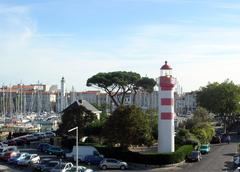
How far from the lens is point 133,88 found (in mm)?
98875

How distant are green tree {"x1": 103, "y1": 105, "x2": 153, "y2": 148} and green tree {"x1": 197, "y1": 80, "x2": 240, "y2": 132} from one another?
44441 millimetres

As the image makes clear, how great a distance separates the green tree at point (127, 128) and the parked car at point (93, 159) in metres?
3.42

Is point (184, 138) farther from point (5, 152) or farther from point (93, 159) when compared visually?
point (5, 152)

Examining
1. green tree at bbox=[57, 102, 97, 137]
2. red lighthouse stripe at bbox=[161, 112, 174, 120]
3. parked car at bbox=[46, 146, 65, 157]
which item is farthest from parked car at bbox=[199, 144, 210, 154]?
parked car at bbox=[46, 146, 65, 157]

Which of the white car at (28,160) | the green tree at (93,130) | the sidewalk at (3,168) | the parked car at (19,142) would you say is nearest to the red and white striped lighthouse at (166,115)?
the green tree at (93,130)

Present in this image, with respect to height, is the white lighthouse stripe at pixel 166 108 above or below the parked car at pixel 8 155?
above

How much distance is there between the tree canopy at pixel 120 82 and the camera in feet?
310

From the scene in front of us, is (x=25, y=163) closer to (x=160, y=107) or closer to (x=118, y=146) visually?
(x=118, y=146)

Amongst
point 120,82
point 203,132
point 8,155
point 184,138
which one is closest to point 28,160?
point 8,155

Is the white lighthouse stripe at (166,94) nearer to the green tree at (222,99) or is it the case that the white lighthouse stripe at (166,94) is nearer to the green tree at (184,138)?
the green tree at (184,138)

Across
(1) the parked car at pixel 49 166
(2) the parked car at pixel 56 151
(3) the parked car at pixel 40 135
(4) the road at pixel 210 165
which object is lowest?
(4) the road at pixel 210 165

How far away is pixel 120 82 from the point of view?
94500mm

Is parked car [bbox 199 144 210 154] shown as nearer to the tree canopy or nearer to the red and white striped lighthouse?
the red and white striped lighthouse

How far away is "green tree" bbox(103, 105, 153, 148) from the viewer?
51.7 meters
